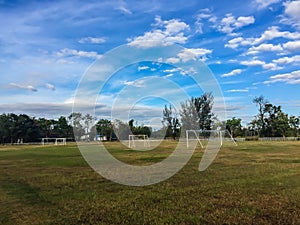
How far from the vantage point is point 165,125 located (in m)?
63.3

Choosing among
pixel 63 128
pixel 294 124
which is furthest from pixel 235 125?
pixel 63 128

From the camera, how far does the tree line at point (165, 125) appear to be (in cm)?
6253

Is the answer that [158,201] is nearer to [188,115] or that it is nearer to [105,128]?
[188,115]

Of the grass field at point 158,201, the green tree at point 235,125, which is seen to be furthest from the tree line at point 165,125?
the grass field at point 158,201

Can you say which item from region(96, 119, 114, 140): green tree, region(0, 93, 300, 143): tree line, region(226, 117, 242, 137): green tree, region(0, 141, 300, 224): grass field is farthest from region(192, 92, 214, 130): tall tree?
region(0, 141, 300, 224): grass field


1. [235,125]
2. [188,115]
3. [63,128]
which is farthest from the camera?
[63,128]

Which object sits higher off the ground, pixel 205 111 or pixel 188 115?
pixel 205 111

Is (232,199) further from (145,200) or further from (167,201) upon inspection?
(145,200)

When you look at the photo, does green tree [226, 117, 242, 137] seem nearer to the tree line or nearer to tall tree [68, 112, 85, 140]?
the tree line

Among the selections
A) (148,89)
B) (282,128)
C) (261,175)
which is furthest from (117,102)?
(282,128)

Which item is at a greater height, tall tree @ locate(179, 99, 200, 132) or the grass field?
tall tree @ locate(179, 99, 200, 132)

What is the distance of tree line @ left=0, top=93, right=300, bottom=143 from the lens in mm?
62531

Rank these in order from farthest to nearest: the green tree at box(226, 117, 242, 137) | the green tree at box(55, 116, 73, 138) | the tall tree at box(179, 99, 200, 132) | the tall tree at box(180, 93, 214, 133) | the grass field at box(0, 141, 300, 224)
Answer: the green tree at box(55, 116, 73, 138), the green tree at box(226, 117, 242, 137), the tall tree at box(179, 99, 200, 132), the tall tree at box(180, 93, 214, 133), the grass field at box(0, 141, 300, 224)

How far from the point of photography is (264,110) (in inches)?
2763
